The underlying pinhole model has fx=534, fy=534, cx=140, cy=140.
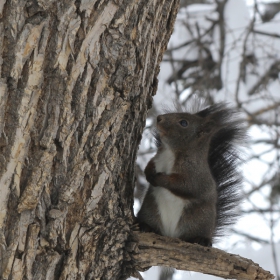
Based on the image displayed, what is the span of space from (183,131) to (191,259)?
0.72 metres

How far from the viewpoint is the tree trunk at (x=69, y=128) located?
134 centimetres

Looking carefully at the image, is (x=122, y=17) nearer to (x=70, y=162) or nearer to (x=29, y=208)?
(x=70, y=162)

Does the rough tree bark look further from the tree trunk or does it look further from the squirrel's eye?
the squirrel's eye

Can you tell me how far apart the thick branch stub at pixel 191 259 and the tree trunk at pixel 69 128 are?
0.23ft

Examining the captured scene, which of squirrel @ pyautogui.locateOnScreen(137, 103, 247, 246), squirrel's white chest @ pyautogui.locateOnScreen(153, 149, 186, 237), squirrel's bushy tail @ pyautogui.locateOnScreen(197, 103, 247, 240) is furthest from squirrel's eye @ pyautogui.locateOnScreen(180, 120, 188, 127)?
squirrel's white chest @ pyautogui.locateOnScreen(153, 149, 186, 237)

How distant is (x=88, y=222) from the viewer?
1538 mm

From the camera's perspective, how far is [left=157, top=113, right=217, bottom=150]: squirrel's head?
2.30m

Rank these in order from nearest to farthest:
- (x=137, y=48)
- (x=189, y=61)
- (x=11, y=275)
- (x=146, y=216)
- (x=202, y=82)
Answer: (x=11, y=275) < (x=137, y=48) < (x=146, y=216) < (x=202, y=82) < (x=189, y=61)

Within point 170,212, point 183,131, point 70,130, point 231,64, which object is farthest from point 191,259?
point 231,64

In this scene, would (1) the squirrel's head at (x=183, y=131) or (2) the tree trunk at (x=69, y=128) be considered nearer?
(2) the tree trunk at (x=69, y=128)

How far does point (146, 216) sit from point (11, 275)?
2.73ft

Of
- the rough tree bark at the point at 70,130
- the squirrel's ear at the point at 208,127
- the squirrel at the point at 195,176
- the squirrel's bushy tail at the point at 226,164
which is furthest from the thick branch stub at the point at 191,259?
the squirrel's ear at the point at 208,127

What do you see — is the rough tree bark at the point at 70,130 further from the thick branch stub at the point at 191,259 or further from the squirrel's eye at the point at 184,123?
the squirrel's eye at the point at 184,123

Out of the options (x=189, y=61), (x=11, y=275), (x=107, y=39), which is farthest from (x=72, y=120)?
(x=189, y=61)
